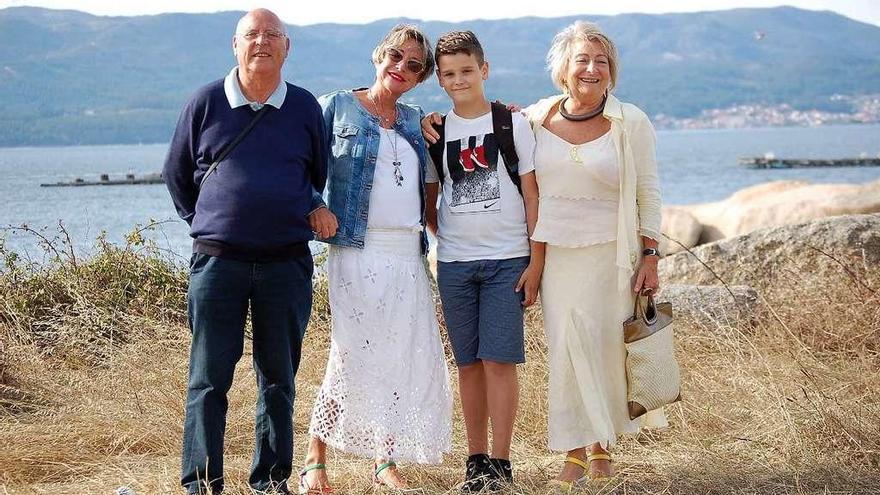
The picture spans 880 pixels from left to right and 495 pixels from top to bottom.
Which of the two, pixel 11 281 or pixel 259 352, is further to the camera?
pixel 11 281

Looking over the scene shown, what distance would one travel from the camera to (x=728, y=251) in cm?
958

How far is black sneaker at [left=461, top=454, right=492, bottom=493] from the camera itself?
515cm

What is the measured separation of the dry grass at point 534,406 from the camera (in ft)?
17.8

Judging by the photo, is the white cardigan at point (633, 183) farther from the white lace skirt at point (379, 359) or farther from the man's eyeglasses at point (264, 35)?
the man's eyeglasses at point (264, 35)

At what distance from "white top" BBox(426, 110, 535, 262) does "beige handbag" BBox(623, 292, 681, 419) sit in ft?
2.08

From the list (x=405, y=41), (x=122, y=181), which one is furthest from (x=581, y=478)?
(x=122, y=181)

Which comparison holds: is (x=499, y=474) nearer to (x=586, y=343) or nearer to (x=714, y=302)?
(x=586, y=343)

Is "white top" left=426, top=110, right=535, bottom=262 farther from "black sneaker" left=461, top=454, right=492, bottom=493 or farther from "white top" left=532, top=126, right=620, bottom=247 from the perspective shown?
"black sneaker" left=461, top=454, right=492, bottom=493

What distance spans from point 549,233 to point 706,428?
1848 millimetres

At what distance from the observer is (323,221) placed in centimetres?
496

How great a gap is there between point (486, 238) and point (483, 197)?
193 mm

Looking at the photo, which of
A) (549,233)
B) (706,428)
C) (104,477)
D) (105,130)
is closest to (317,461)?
(104,477)

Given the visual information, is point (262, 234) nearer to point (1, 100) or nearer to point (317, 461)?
point (317, 461)

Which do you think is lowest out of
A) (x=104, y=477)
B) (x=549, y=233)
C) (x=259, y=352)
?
(x=104, y=477)
